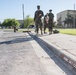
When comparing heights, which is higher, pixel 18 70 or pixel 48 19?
pixel 48 19

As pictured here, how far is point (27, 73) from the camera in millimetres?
5070

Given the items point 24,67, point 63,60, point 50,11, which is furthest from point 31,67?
point 50,11

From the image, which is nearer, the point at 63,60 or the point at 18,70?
the point at 18,70

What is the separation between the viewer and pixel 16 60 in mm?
6590

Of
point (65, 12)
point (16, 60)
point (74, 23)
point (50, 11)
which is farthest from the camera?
point (65, 12)

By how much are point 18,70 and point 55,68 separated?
0.81 m

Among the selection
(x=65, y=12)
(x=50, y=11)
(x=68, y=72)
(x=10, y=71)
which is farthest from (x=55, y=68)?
(x=65, y=12)

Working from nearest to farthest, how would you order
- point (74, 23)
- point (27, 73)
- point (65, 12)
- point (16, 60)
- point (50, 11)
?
point (27, 73)
point (16, 60)
point (50, 11)
point (74, 23)
point (65, 12)

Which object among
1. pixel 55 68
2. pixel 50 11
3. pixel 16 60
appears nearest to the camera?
pixel 55 68

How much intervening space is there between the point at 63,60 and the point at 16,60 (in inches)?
47.8

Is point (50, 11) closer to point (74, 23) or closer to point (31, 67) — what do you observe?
point (31, 67)

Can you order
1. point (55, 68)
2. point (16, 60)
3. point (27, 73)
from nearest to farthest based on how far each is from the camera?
point (27, 73), point (55, 68), point (16, 60)

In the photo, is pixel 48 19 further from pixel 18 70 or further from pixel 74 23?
pixel 74 23

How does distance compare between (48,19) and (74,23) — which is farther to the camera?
(74,23)
